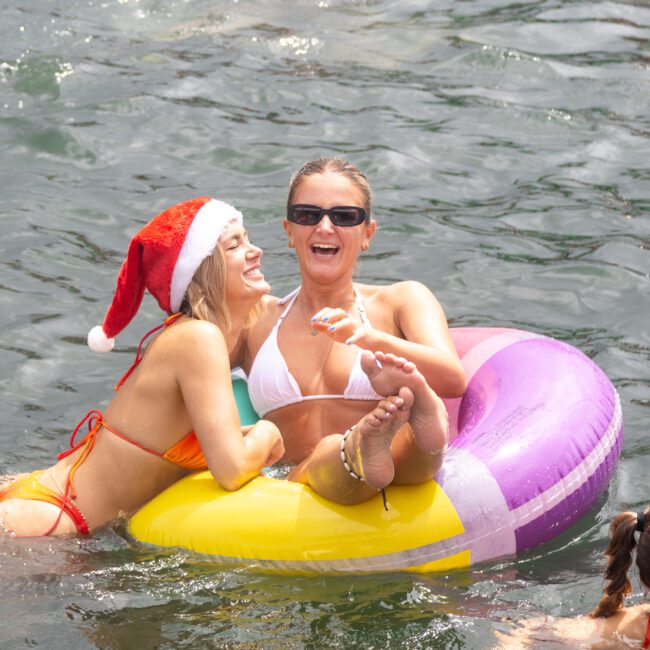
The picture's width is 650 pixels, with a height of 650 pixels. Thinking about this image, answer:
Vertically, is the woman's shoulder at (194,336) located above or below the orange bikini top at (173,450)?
above

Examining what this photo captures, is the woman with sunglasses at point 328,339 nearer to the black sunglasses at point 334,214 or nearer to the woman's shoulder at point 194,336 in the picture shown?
the black sunglasses at point 334,214

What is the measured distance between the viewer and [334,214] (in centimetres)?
493

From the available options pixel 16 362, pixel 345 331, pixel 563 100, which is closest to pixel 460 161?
pixel 563 100

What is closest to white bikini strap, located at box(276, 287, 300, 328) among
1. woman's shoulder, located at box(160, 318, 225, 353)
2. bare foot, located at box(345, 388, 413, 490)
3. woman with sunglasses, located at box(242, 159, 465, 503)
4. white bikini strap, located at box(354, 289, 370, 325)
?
woman with sunglasses, located at box(242, 159, 465, 503)

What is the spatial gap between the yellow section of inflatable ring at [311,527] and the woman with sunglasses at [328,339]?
7 centimetres

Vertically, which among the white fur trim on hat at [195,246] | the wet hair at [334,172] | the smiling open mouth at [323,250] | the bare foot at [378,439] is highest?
the wet hair at [334,172]

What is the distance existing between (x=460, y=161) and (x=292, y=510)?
5093 mm

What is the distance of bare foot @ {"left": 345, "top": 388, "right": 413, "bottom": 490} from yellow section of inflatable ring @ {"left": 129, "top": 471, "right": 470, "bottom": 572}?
178mm

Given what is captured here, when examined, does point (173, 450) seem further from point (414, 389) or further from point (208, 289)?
point (414, 389)

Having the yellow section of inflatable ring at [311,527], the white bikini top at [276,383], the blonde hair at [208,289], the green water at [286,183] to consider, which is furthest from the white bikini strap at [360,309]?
the green water at [286,183]

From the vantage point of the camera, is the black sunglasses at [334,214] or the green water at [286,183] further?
the black sunglasses at [334,214]

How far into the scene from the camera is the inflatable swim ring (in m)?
4.34

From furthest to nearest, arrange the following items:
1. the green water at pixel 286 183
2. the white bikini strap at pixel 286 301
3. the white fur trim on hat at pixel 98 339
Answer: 1. the white bikini strap at pixel 286 301
2. the white fur trim on hat at pixel 98 339
3. the green water at pixel 286 183

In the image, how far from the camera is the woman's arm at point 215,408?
14.5 ft
